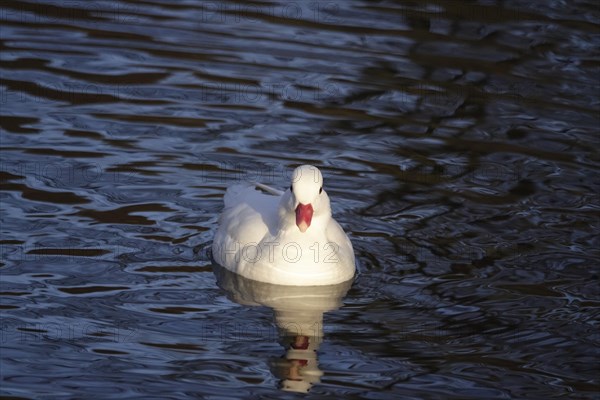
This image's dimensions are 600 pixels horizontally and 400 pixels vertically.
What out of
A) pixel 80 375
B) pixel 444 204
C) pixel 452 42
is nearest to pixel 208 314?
pixel 80 375

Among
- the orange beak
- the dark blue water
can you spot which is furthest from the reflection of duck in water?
the orange beak

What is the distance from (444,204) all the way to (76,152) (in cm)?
313

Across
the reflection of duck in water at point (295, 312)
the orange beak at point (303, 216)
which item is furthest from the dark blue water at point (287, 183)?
the orange beak at point (303, 216)

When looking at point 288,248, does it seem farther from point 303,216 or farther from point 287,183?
point 287,183

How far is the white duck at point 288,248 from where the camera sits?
9.63 meters

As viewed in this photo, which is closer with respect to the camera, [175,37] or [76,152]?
[76,152]

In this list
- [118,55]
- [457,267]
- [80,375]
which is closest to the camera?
[80,375]

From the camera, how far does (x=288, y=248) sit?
969 cm

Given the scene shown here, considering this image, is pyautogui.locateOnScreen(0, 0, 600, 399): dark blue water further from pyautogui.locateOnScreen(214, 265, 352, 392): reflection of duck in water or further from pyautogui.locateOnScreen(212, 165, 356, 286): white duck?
pyautogui.locateOnScreen(212, 165, 356, 286): white duck

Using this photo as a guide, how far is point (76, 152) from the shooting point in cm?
1183

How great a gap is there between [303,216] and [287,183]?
231cm

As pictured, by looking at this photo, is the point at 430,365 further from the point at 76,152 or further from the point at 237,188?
the point at 76,152

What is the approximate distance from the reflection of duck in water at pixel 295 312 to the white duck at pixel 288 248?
0.06 meters

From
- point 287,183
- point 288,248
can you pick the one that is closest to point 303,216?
point 288,248
